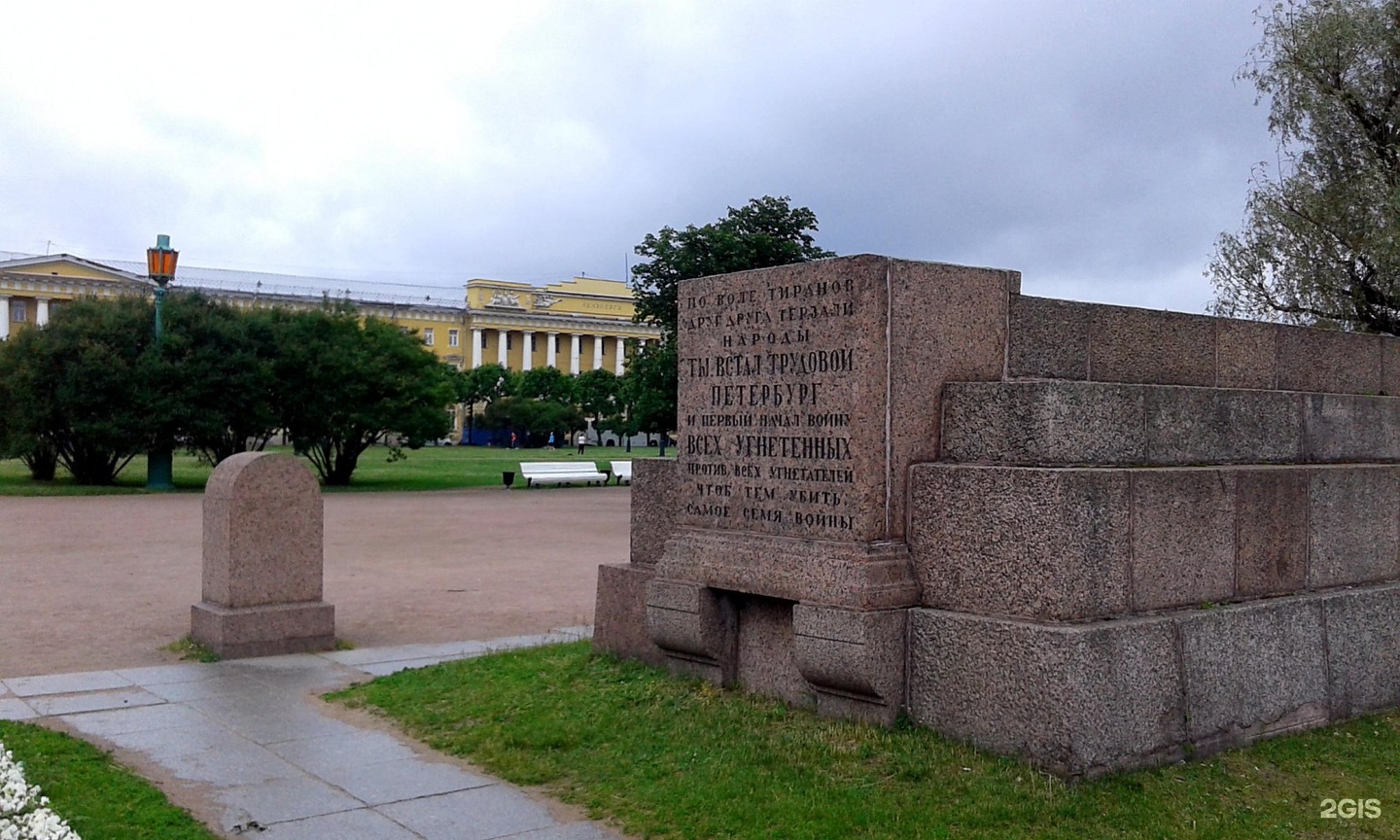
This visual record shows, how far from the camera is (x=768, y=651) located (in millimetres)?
6832

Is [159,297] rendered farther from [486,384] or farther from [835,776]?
[486,384]

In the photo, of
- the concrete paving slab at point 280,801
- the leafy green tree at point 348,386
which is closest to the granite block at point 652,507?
the concrete paving slab at point 280,801

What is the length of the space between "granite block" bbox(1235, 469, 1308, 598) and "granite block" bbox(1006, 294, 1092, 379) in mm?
989

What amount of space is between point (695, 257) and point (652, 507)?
15075 millimetres

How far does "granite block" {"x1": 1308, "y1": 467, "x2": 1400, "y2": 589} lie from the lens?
6.90m

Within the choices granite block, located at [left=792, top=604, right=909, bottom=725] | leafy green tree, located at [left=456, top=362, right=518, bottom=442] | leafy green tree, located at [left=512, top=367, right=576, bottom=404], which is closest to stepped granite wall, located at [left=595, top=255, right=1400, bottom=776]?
granite block, located at [left=792, top=604, right=909, bottom=725]

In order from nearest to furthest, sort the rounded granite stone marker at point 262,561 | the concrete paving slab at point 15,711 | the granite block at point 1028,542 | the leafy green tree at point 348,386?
the granite block at point 1028,542, the concrete paving slab at point 15,711, the rounded granite stone marker at point 262,561, the leafy green tree at point 348,386

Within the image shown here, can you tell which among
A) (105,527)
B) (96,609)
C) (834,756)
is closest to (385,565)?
(96,609)

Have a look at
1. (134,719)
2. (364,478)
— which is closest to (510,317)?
(364,478)

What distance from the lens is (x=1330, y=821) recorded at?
5.11 m

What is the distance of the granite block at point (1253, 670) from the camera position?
19.3 ft

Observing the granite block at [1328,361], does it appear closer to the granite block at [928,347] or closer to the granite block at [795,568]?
the granite block at [928,347]

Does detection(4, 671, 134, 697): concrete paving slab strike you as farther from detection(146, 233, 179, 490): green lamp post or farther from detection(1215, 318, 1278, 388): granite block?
detection(146, 233, 179, 490): green lamp post

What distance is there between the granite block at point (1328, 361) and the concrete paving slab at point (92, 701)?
7007mm
